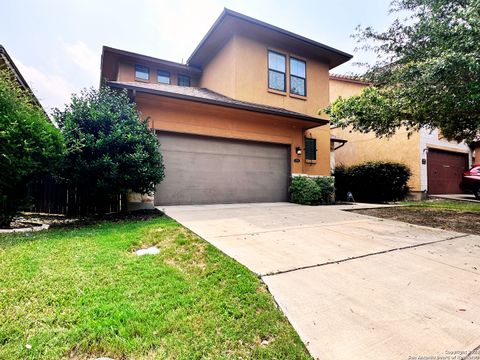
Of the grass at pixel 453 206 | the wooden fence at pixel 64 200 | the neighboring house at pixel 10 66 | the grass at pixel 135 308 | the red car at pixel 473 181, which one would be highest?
the neighboring house at pixel 10 66

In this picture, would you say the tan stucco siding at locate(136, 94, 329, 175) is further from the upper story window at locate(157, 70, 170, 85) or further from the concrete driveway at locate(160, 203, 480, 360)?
the upper story window at locate(157, 70, 170, 85)

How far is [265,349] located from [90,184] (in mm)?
5736

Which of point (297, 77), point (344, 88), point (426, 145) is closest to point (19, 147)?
point (297, 77)

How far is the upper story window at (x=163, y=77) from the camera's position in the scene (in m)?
Result: 12.5

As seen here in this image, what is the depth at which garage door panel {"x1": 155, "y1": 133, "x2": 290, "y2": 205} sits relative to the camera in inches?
314

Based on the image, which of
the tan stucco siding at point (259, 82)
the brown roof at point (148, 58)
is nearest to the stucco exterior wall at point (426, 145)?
the tan stucco siding at point (259, 82)

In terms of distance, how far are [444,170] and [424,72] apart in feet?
38.6

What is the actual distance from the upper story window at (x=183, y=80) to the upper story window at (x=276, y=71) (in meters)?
4.87

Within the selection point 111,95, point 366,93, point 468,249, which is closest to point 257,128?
point 366,93

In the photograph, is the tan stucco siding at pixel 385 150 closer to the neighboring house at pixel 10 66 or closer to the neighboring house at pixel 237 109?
the neighboring house at pixel 237 109

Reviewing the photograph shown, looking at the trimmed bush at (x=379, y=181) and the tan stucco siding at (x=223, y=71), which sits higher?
the tan stucco siding at (x=223, y=71)

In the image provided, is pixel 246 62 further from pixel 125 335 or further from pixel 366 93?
pixel 125 335

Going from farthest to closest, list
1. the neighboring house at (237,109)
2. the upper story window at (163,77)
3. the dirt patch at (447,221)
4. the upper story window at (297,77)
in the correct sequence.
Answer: the upper story window at (163,77) → the upper story window at (297,77) → the neighboring house at (237,109) → the dirt patch at (447,221)

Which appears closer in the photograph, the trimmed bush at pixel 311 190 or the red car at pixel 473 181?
the trimmed bush at pixel 311 190
